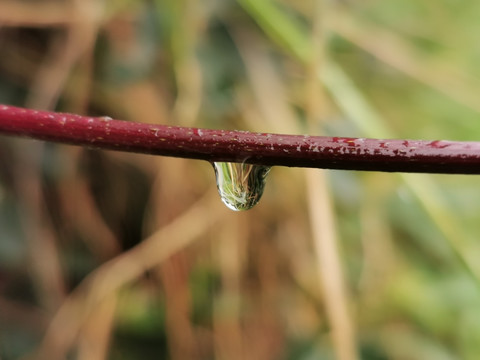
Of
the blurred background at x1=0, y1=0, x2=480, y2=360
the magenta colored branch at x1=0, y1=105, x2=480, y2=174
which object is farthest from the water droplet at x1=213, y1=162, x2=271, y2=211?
the blurred background at x1=0, y1=0, x2=480, y2=360

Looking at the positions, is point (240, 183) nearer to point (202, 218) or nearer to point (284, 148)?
point (284, 148)

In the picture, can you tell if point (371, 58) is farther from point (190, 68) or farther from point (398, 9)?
point (190, 68)

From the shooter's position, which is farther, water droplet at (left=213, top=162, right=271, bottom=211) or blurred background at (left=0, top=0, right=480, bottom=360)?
blurred background at (left=0, top=0, right=480, bottom=360)

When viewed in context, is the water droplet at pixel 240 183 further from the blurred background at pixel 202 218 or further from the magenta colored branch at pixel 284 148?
the blurred background at pixel 202 218

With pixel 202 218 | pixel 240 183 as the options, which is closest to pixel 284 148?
pixel 240 183

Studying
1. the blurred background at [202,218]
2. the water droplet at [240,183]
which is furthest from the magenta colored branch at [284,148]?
the blurred background at [202,218]

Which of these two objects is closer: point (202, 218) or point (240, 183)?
point (240, 183)

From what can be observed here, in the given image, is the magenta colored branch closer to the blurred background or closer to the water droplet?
the water droplet
